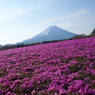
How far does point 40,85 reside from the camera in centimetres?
938

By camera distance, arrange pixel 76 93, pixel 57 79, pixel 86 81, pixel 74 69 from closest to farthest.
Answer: pixel 76 93
pixel 86 81
pixel 57 79
pixel 74 69

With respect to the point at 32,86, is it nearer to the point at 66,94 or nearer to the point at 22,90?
the point at 22,90

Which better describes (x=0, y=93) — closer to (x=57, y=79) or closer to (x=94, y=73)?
(x=57, y=79)

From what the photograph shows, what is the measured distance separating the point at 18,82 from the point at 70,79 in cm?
348

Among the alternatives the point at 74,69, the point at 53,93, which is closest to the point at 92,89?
the point at 53,93

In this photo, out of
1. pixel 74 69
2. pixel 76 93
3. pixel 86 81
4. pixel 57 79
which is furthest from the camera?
pixel 74 69

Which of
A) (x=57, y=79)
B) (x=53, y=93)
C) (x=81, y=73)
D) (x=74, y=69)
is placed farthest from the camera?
(x=74, y=69)

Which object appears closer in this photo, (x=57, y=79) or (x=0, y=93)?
(x=0, y=93)

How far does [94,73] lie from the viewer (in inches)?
400

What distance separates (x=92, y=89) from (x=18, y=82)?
5.05 meters

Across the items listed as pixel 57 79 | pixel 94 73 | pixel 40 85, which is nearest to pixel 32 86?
pixel 40 85

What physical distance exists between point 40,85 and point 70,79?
1.80m

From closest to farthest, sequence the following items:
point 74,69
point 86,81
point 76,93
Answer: point 76,93 < point 86,81 < point 74,69

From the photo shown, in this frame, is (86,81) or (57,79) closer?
(86,81)
